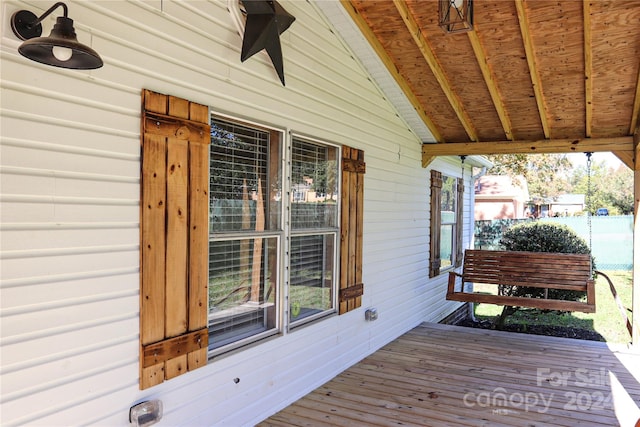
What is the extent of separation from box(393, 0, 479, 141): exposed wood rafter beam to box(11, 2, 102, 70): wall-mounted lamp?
2.57m

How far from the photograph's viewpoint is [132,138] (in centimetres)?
224

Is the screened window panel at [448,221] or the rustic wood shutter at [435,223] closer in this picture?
the rustic wood shutter at [435,223]

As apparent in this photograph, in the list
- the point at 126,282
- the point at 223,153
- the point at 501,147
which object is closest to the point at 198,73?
the point at 223,153

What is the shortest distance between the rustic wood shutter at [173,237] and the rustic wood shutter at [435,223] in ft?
15.0

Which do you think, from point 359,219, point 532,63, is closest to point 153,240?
point 359,219

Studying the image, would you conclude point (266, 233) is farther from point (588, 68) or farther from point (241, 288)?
point (588, 68)

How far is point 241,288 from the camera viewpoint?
9.89ft

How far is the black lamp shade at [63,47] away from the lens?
5.28 feet

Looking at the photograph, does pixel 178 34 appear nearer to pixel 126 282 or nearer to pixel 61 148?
pixel 61 148

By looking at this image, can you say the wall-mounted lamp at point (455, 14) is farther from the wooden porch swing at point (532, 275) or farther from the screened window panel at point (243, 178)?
the wooden porch swing at point (532, 275)

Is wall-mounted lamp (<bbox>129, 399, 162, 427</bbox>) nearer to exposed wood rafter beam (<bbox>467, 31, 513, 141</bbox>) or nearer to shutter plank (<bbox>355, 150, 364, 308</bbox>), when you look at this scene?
shutter plank (<bbox>355, 150, 364, 308</bbox>)

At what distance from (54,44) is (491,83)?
3895mm

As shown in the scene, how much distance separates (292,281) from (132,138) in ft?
5.61

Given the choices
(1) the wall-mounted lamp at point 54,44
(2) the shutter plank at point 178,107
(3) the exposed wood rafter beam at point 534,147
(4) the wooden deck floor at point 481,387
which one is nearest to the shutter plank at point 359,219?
(4) the wooden deck floor at point 481,387
